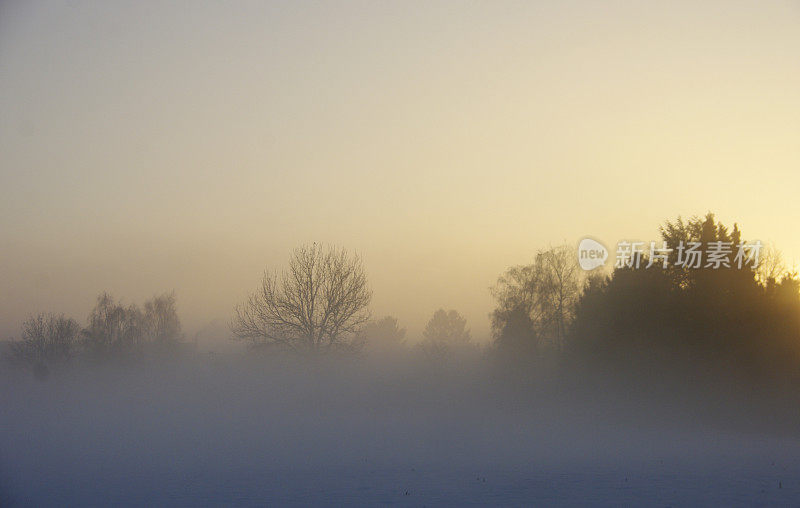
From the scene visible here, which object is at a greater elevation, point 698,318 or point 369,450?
point 698,318

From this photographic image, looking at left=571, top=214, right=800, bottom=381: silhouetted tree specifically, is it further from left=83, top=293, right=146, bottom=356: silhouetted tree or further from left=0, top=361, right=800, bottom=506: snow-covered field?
left=83, top=293, right=146, bottom=356: silhouetted tree

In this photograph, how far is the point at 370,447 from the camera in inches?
820

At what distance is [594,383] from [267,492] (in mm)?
24702

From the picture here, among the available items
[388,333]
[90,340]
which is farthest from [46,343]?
[388,333]

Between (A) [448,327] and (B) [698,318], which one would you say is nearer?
(B) [698,318]

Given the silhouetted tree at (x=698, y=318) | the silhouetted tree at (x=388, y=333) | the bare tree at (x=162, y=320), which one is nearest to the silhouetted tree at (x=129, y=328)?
the bare tree at (x=162, y=320)

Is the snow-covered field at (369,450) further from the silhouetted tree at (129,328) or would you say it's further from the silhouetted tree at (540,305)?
the silhouetted tree at (129,328)

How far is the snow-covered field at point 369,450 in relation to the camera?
1379 centimetres

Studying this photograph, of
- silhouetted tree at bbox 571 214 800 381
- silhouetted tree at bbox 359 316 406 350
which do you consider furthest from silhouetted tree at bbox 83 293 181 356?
silhouetted tree at bbox 571 214 800 381

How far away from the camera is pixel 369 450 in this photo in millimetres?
20141

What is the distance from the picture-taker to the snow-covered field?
13.8 metres

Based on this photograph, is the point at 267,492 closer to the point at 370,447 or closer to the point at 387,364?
the point at 370,447

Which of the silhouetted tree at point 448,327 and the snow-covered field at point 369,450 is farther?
the silhouetted tree at point 448,327

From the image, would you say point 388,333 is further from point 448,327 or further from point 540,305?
point 540,305
